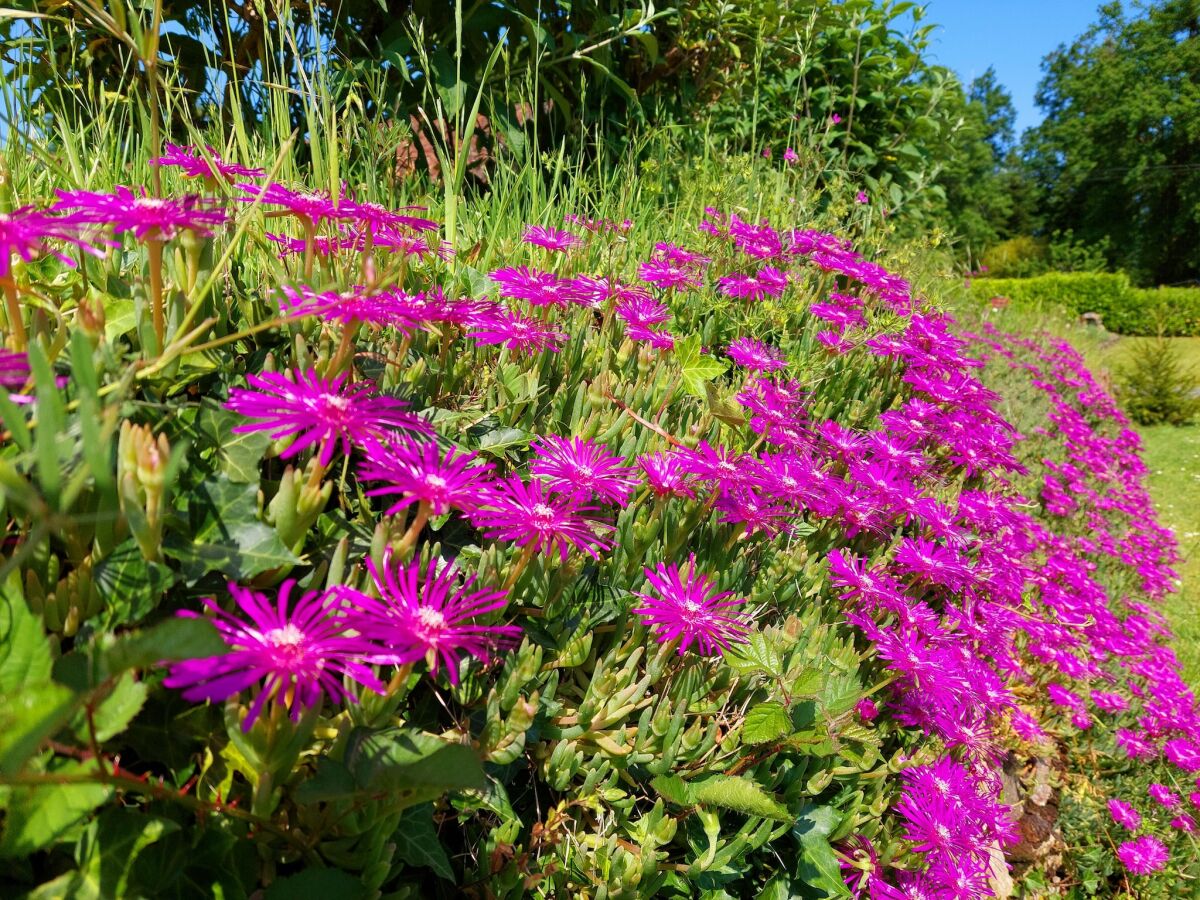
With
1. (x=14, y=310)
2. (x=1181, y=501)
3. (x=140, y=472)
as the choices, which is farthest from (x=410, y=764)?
(x=1181, y=501)

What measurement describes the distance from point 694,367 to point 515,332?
21.5 inches

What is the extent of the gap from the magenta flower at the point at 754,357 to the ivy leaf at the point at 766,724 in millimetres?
1018

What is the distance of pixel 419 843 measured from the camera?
2.64 ft

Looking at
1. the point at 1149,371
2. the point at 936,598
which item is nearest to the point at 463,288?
the point at 936,598

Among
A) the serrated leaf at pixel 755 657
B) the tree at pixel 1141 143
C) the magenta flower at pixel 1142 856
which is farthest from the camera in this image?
the tree at pixel 1141 143

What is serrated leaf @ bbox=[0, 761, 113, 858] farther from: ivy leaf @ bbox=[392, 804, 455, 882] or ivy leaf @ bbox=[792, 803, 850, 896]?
ivy leaf @ bbox=[792, 803, 850, 896]

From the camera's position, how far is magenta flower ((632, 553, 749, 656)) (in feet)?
3.45

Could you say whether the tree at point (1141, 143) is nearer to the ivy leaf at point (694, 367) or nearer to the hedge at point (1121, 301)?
Result: the hedge at point (1121, 301)

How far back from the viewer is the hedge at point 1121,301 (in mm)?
23438

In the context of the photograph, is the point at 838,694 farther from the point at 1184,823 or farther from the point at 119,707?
the point at 1184,823

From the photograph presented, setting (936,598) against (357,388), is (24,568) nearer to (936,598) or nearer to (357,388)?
(357,388)

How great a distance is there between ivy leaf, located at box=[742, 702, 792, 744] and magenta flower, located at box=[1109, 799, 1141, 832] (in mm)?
2274

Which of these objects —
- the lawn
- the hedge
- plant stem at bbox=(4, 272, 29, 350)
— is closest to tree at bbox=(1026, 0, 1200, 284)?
the hedge

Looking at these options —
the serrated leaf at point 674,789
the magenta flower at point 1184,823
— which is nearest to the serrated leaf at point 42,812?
the serrated leaf at point 674,789
